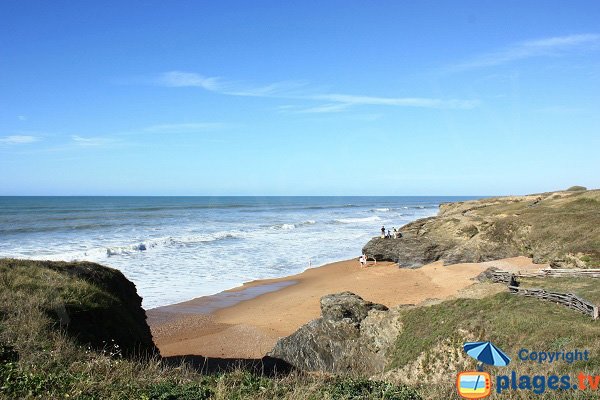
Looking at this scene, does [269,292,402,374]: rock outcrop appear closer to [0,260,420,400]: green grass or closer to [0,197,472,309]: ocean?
[0,260,420,400]: green grass

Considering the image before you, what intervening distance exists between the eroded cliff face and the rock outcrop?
13648 mm

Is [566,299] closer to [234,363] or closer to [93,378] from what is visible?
[234,363]

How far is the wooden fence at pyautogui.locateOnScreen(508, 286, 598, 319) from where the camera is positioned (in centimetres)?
1281

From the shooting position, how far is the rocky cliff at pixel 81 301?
33.9 feet

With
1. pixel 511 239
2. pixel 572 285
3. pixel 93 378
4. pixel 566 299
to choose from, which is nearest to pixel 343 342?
pixel 566 299

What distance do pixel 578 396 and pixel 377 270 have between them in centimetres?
2927

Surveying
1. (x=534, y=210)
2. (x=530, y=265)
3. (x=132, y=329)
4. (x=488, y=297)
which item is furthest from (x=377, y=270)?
(x=132, y=329)

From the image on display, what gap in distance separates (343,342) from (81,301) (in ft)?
Result: 26.2

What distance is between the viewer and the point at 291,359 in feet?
47.7

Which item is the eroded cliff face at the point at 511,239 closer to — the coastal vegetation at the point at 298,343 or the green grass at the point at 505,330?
the coastal vegetation at the point at 298,343

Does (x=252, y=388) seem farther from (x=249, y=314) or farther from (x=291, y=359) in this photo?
(x=249, y=314)

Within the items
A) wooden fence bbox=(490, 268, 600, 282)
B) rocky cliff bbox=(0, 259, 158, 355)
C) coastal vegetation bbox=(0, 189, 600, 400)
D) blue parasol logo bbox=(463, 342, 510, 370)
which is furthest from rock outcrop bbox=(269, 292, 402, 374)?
wooden fence bbox=(490, 268, 600, 282)

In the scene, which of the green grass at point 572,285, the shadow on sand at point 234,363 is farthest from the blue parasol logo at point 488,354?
the green grass at point 572,285

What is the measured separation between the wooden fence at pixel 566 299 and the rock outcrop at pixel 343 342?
4930 mm
